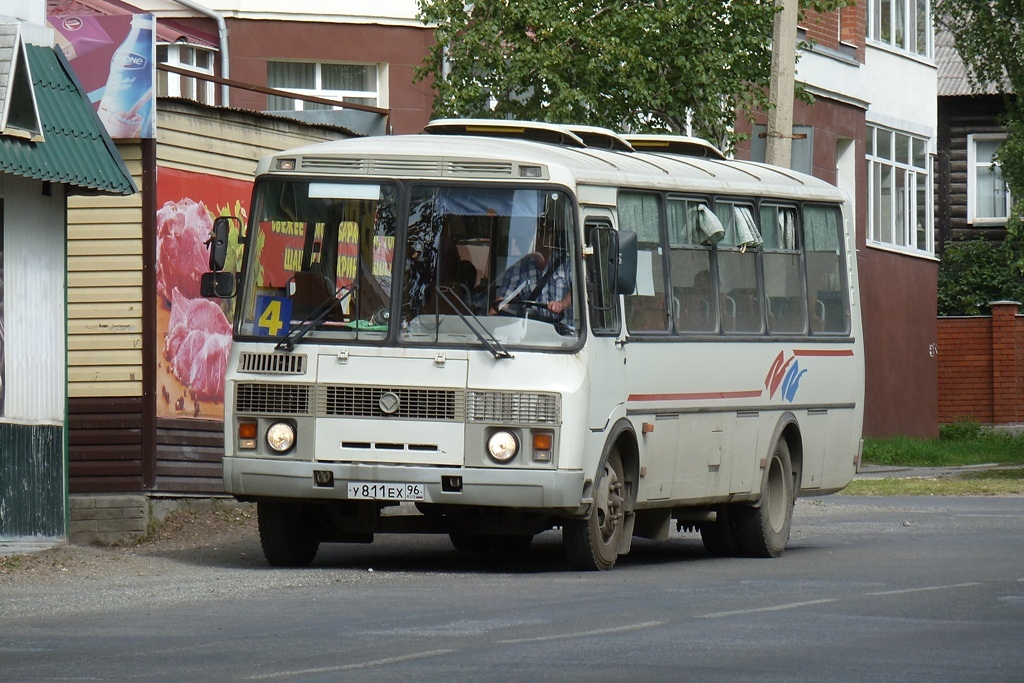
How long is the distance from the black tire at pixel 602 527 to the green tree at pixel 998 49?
989 inches

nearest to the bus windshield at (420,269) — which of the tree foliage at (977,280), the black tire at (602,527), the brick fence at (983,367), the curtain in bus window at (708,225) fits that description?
the black tire at (602,527)

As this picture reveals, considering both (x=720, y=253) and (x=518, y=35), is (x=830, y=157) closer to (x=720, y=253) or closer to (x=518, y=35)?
(x=518, y=35)

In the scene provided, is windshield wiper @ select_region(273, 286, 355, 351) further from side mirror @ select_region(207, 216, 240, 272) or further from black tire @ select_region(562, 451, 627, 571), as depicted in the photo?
black tire @ select_region(562, 451, 627, 571)

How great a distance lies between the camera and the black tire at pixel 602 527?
14.5 meters

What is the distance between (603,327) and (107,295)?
500 cm

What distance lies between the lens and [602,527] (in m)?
14.7

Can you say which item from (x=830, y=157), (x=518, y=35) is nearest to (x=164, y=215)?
(x=518, y=35)

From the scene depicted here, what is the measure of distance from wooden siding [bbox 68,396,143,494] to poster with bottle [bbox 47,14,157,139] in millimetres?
2109

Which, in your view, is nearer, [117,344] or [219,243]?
[219,243]

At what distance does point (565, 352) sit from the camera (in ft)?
46.3

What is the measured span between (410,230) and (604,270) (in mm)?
1263

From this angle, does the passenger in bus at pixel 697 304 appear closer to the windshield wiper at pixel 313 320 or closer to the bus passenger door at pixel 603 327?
the bus passenger door at pixel 603 327

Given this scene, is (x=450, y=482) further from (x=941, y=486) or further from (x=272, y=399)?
(x=941, y=486)

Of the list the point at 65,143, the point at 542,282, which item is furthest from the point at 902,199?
the point at 542,282
